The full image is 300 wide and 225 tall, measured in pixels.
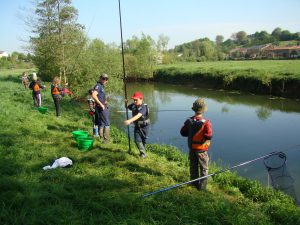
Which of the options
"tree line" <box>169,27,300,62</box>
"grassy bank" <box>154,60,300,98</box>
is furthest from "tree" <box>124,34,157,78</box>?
"tree line" <box>169,27,300,62</box>

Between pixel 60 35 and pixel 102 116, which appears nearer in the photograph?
pixel 102 116

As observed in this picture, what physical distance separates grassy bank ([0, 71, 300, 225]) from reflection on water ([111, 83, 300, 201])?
7.74 ft

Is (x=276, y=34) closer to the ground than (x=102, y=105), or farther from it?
farther from it

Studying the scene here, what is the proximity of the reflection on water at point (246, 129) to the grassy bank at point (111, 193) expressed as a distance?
2360 mm

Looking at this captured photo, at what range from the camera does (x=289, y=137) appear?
12430 mm

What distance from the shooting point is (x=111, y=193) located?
5.05 metres

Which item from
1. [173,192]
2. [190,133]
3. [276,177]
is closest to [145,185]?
[173,192]

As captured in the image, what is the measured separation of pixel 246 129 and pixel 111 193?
1041 centimetres

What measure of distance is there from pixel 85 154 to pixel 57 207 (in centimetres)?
298

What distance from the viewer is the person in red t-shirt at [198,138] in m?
5.25

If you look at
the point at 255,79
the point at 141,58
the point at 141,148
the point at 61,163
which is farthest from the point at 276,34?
the point at 61,163

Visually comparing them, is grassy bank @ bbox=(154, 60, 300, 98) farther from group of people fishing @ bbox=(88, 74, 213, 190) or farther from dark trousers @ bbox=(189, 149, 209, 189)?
dark trousers @ bbox=(189, 149, 209, 189)

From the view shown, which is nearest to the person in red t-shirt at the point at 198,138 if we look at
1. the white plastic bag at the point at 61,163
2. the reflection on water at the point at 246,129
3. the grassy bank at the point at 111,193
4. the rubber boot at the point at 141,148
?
the grassy bank at the point at 111,193

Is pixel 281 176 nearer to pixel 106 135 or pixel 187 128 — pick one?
pixel 187 128
